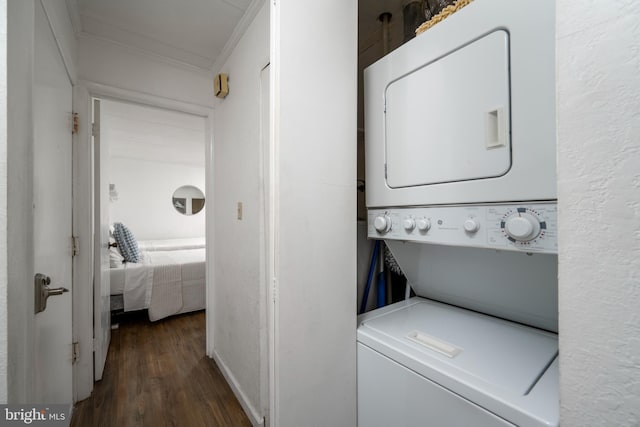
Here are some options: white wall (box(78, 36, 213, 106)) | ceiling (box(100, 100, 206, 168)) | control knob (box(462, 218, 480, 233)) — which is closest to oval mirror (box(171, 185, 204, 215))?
ceiling (box(100, 100, 206, 168))

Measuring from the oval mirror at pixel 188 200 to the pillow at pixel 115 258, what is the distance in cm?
268

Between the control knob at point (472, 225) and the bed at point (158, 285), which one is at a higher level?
the control knob at point (472, 225)

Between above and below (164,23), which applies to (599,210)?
below

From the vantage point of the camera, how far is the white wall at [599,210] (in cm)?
37

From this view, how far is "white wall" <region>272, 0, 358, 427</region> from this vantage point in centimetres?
81

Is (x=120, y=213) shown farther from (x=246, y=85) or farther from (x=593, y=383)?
(x=593, y=383)

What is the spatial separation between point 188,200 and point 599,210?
6.72 metres

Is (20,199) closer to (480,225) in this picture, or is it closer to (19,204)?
(19,204)

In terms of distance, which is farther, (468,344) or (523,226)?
(468,344)

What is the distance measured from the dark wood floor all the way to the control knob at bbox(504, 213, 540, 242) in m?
1.78

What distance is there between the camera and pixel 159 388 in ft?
6.02

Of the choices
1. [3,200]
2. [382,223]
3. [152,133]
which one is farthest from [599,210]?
[152,133]

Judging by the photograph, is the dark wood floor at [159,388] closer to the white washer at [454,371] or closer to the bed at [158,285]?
the bed at [158,285]

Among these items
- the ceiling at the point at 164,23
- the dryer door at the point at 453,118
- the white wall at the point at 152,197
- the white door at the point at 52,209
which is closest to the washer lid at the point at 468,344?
the dryer door at the point at 453,118
